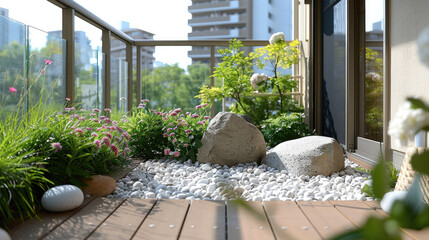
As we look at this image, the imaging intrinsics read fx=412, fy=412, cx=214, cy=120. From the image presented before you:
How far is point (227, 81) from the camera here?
573cm

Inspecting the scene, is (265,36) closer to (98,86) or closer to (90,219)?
(98,86)

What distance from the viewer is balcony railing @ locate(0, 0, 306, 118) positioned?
3.56 m

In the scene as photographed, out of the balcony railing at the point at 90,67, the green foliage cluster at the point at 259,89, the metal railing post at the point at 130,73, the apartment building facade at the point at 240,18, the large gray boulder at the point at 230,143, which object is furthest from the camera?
the apartment building facade at the point at 240,18

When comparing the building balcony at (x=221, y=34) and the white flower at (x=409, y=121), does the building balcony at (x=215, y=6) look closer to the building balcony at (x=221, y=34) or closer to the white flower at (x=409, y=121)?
the building balcony at (x=221, y=34)

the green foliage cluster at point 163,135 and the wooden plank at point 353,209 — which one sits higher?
the green foliage cluster at point 163,135

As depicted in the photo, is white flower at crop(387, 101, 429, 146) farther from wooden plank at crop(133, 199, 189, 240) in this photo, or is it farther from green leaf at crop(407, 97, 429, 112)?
wooden plank at crop(133, 199, 189, 240)

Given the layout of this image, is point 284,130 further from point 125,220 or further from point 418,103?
point 418,103

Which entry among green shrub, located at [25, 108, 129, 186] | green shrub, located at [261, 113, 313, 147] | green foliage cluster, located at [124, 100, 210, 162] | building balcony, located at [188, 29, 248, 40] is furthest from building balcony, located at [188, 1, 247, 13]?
green shrub, located at [25, 108, 129, 186]

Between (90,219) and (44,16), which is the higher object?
(44,16)

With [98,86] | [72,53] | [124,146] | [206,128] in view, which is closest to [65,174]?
[124,146]

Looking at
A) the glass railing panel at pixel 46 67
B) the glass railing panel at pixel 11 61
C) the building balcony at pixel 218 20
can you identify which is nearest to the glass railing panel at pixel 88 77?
the glass railing panel at pixel 46 67

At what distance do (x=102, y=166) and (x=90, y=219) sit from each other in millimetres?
1017

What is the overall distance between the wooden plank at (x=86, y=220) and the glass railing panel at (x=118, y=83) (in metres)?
3.87

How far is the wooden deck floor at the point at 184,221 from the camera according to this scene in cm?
179
